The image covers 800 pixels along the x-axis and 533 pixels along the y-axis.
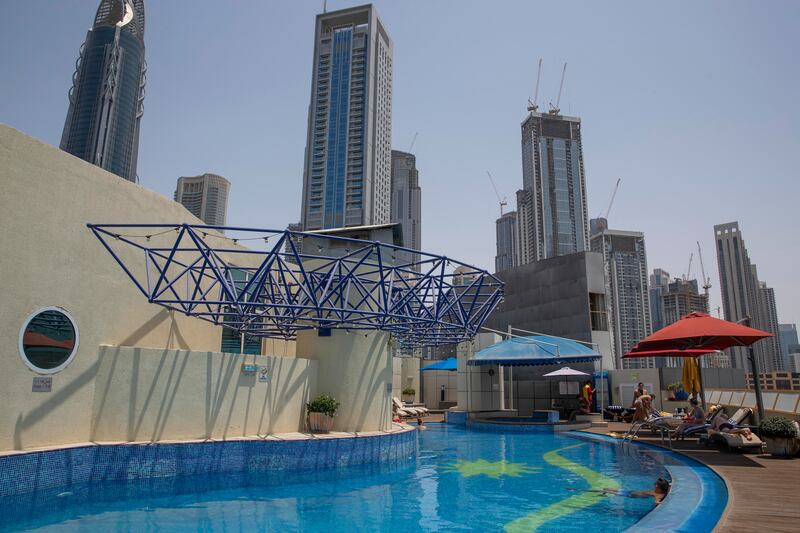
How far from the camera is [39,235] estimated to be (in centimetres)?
1062

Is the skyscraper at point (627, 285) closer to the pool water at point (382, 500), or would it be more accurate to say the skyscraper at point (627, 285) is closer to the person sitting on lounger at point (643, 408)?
the person sitting on lounger at point (643, 408)

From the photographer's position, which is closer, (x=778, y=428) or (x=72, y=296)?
(x=72, y=296)

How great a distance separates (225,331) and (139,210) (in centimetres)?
562

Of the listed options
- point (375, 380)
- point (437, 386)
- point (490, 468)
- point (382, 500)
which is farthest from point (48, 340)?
point (437, 386)

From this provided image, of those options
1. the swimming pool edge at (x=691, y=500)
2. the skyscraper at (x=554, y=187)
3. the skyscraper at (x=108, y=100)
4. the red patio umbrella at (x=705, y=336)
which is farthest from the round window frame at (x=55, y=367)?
the skyscraper at (x=554, y=187)

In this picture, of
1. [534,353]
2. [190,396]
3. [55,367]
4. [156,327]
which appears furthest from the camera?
[534,353]

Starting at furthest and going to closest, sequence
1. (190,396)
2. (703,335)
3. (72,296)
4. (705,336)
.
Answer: (705,336) < (703,335) < (190,396) < (72,296)

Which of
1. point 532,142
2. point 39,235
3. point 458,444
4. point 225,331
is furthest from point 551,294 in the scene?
point 532,142

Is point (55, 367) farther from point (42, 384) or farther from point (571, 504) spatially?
point (571, 504)

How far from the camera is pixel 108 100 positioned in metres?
156

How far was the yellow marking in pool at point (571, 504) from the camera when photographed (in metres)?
8.41

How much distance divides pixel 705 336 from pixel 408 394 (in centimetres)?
2073

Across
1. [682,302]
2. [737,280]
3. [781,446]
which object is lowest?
[781,446]

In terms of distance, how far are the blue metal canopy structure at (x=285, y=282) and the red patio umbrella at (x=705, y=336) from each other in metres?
4.72
